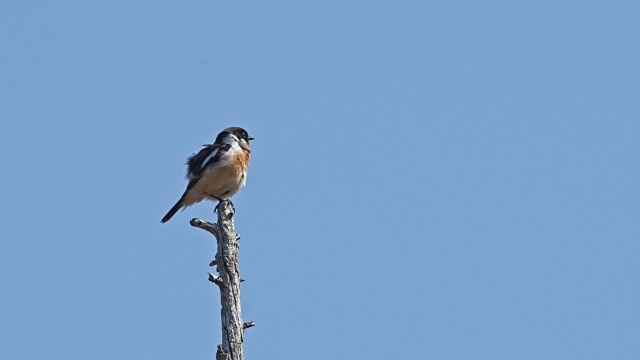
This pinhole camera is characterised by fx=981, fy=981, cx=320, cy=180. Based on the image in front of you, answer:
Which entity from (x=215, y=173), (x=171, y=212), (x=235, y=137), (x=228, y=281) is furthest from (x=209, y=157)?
(x=228, y=281)

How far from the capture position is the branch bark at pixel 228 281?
8.37m

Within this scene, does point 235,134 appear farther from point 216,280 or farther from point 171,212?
point 216,280

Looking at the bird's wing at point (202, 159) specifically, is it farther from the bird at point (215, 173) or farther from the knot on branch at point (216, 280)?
the knot on branch at point (216, 280)

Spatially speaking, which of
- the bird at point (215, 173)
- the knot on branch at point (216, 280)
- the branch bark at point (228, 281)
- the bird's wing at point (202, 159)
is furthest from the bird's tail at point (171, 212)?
the knot on branch at point (216, 280)

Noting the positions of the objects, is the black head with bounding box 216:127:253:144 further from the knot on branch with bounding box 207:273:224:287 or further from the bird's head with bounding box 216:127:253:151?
the knot on branch with bounding box 207:273:224:287

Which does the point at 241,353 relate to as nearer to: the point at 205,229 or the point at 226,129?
the point at 205,229

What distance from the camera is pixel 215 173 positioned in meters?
12.3

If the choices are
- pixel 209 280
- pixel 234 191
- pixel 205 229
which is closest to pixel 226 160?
pixel 234 191

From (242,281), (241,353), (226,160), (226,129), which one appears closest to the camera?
(241,353)

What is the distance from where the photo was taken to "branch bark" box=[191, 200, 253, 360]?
8367 millimetres

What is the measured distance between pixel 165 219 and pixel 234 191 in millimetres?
981

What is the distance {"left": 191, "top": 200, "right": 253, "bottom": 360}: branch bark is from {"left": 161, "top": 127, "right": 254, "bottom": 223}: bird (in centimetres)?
273

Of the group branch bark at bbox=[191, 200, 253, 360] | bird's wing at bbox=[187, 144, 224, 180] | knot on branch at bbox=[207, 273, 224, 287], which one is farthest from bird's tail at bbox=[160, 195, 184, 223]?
knot on branch at bbox=[207, 273, 224, 287]

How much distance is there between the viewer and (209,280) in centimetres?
868
